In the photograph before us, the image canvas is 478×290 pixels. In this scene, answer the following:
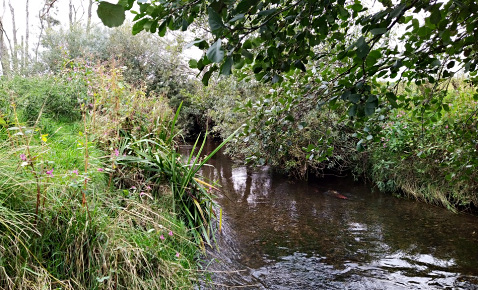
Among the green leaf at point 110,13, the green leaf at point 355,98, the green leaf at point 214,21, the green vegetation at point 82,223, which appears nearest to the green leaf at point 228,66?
the green leaf at point 214,21

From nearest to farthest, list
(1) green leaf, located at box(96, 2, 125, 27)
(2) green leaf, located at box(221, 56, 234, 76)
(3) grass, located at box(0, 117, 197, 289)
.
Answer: (1) green leaf, located at box(96, 2, 125, 27) → (2) green leaf, located at box(221, 56, 234, 76) → (3) grass, located at box(0, 117, 197, 289)

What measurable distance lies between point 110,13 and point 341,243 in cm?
418

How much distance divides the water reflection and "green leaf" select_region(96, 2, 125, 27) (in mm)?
2573

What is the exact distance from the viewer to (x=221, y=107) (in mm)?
9047

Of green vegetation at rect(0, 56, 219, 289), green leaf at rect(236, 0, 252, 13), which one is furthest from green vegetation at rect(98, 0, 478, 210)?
green vegetation at rect(0, 56, 219, 289)

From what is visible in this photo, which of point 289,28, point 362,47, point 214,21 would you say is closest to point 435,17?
point 362,47

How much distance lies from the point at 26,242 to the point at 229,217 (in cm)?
329

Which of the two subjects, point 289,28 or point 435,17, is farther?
point 289,28

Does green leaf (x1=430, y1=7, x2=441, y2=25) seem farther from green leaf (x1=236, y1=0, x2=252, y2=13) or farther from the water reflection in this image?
the water reflection

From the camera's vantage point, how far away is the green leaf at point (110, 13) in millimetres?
576

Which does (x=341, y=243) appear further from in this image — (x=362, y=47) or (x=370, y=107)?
(x=362, y=47)

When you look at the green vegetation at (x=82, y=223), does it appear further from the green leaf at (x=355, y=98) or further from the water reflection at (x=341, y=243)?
the green leaf at (x=355, y=98)

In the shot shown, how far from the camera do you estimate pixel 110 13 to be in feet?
1.95

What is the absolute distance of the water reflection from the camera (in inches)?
122
